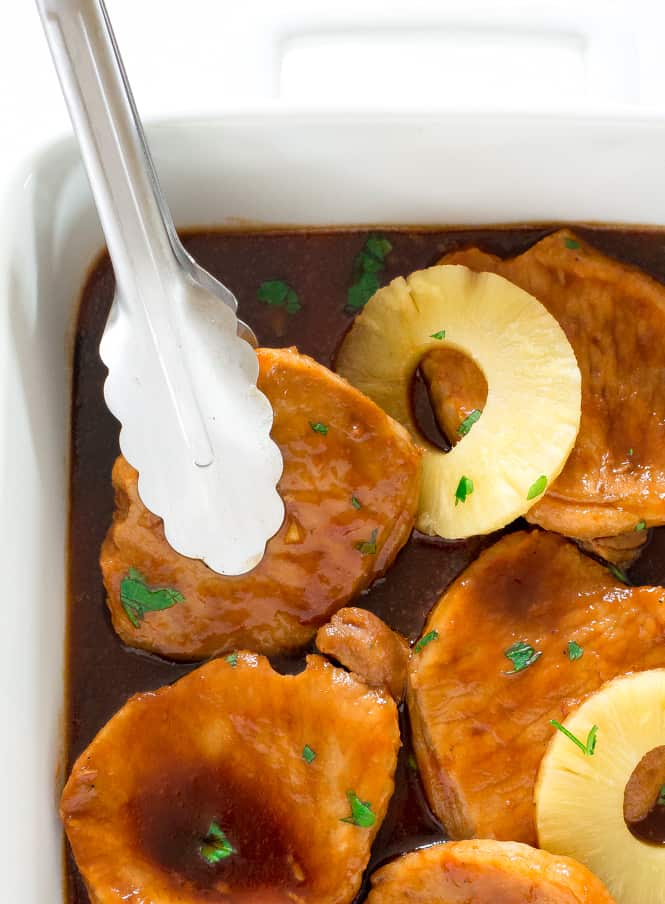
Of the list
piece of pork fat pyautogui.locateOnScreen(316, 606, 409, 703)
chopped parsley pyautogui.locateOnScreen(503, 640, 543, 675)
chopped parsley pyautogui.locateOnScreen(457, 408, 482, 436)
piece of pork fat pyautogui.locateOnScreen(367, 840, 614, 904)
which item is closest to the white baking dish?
chopped parsley pyautogui.locateOnScreen(457, 408, 482, 436)

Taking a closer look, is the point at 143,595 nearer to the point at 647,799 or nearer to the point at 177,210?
the point at 177,210

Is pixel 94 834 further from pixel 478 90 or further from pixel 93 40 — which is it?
pixel 478 90

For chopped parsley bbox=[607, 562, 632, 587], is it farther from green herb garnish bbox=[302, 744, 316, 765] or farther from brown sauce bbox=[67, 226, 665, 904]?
green herb garnish bbox=[302, 744, 316, 765]

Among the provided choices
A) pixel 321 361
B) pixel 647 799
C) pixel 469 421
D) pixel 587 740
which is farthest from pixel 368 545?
Result: pixel 647 799

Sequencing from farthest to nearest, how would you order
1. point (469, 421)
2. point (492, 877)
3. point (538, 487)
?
point (469, 421) < point (538, 487) < point (492, 877)

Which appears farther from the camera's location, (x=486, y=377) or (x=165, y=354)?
(x=486, y=377)

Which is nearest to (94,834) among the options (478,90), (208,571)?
(208,571)

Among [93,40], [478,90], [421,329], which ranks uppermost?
[93,40]
